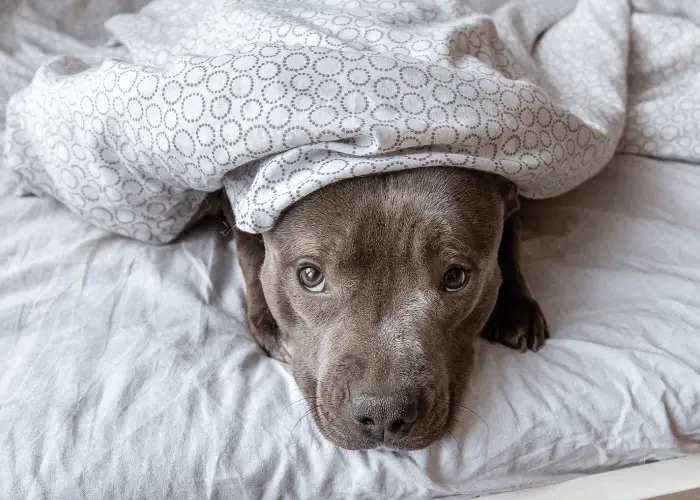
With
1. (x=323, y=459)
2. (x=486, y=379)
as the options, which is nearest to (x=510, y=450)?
(x=486, y=379)

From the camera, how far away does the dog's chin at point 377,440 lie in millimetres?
1286

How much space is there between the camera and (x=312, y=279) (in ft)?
4.76

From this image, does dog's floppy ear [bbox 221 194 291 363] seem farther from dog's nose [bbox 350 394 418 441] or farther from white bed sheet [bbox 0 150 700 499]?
dog's nose [bbox 350 394 418 441]

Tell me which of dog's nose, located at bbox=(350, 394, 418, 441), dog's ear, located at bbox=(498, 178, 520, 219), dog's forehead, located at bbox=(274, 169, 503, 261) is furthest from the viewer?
dog's ear, located at bbox=(498, 178, 520, 219)

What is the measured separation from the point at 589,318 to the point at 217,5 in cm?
128

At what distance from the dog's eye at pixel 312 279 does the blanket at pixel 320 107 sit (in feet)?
0.42

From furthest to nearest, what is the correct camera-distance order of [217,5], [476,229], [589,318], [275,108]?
[217,5] → [589,318] → [476,229] → [275,108]

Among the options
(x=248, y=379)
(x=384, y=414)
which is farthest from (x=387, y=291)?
(x=248, y=379)

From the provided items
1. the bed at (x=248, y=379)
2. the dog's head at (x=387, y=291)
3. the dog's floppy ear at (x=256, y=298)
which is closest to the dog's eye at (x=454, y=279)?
the dog's head at (x=387, y=291)

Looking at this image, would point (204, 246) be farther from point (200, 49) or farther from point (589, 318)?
point (589, 318)

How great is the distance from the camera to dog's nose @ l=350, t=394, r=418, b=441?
125 centimetres

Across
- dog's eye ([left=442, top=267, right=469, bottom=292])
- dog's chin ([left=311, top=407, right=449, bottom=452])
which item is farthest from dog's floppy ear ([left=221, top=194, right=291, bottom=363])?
dog's eye ([left=442, top=267, right=469, bottom=292])

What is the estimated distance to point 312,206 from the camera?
1394 mm

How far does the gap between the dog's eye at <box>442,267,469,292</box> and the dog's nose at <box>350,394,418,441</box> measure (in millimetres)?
277
